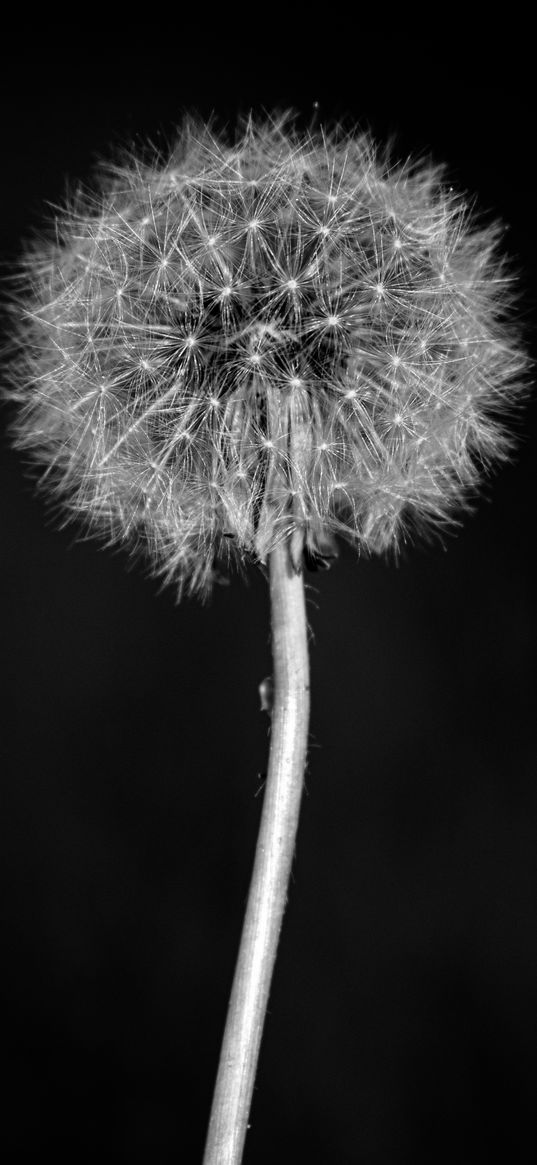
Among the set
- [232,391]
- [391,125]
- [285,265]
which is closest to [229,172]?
[285,265]

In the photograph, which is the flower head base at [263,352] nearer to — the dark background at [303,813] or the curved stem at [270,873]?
the curved stem at [270,873]

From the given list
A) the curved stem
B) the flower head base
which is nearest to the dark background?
the flower head base

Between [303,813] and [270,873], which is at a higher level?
[303,813]

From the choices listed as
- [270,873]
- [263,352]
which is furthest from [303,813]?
[263,352]

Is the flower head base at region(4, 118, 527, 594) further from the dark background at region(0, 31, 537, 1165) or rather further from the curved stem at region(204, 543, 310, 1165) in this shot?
the dark background at region(0, 31, 537, 1165)

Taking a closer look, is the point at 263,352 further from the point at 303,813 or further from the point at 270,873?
the point at 303,813

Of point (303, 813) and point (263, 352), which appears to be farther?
point (303, 813)

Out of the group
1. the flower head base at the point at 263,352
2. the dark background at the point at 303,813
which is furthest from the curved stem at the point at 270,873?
the dark background at the point at 303,813
